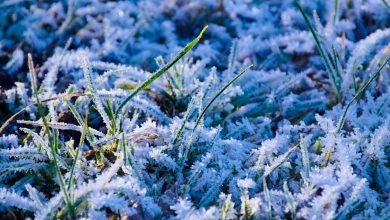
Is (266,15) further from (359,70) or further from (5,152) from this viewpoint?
(5,152)

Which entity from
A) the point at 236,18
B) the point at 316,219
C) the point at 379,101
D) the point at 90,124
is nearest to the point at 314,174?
the point at 316,219

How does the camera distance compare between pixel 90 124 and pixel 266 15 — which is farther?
pixel 266 15

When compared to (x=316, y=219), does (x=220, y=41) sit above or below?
above

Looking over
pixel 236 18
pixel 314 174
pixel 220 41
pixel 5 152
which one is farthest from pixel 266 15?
pixel 5 152

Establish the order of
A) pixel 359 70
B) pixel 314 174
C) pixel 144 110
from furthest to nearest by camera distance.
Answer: pixel 359 70 → pixel 144 110 → pixel 314 174

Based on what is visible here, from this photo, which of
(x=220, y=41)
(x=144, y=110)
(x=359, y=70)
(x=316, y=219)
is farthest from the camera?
(x=220, y=41)

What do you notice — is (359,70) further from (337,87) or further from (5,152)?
(5,152)
